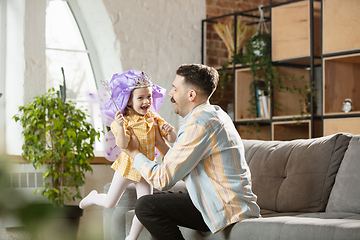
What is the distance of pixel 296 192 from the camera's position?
239cm

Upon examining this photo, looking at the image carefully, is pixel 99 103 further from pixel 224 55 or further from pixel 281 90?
pixel 224 55

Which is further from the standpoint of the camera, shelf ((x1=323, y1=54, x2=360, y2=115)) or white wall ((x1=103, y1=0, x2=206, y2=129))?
white wall ((x1=103, y1=0, x2=206, y2=129))

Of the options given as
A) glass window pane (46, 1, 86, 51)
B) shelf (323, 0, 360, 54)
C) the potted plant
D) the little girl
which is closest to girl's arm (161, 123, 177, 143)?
the little girl

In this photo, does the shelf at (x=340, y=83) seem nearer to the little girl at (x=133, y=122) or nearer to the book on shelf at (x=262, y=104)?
the book on shelf at (x=262, y=104)

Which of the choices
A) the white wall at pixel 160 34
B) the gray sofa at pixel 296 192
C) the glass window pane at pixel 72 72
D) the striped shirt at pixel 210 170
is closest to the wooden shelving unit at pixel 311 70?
the white wall at pixel 160 34

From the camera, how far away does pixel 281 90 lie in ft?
14.5

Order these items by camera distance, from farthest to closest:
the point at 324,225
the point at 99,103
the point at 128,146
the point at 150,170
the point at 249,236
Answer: the point at 99,103, the point at 128,146, the point at 150,170, the point at 249,236, the point at 324,225

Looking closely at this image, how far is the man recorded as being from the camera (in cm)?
185

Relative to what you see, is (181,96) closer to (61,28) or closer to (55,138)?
(55,138)

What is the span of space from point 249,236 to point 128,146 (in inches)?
27.2

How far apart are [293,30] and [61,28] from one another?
2.25m

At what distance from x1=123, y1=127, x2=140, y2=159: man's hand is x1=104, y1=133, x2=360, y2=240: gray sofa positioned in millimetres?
408

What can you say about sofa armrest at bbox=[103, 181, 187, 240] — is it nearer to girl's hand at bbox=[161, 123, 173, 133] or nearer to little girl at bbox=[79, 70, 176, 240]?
little girl at bbox=[79, 70, 176, 240]

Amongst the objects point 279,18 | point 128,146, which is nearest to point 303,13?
point 279,18
